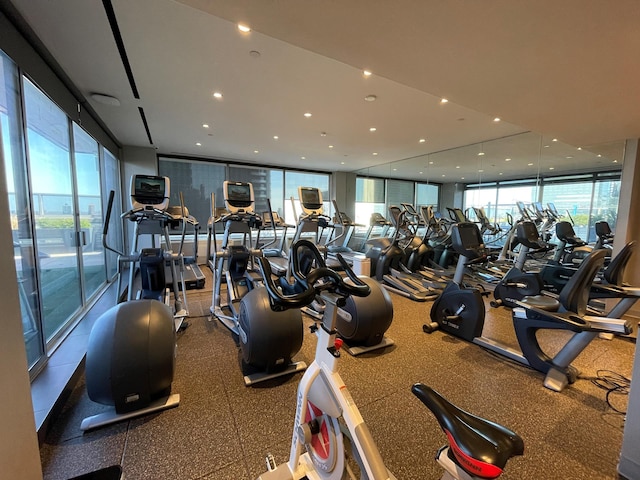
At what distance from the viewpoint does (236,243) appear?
4.23 meters

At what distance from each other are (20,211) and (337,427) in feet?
10.1

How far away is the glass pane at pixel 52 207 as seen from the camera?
8.71ft

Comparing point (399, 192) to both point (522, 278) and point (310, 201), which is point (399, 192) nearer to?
point (310, 201)

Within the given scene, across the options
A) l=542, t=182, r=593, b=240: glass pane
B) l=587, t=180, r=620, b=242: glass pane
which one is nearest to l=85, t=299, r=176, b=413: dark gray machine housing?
l=587, t=180, r=620, b=242: glass pane

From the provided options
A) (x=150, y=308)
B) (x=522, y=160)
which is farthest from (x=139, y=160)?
(x=522, y=160)

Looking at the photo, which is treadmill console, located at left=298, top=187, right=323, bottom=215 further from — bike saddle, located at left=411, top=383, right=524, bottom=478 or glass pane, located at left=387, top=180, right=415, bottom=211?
glass pane, located at left=387, top=180, right=415, bottom=211

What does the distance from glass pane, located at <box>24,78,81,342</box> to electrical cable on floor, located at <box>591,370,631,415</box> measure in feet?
16.8

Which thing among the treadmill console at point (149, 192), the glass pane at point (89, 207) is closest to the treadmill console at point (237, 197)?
the treadmill console at point (149, 192)

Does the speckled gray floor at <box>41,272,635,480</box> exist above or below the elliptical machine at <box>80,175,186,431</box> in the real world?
below

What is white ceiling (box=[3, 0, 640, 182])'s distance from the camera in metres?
1.61

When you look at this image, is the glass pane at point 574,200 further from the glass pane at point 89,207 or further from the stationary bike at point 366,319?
the glass pane at point 89,207

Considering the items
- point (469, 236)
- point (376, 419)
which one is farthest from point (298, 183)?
point (376, 419)

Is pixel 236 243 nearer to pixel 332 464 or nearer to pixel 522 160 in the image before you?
pixel 332 464

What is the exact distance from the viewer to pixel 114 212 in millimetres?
5930
